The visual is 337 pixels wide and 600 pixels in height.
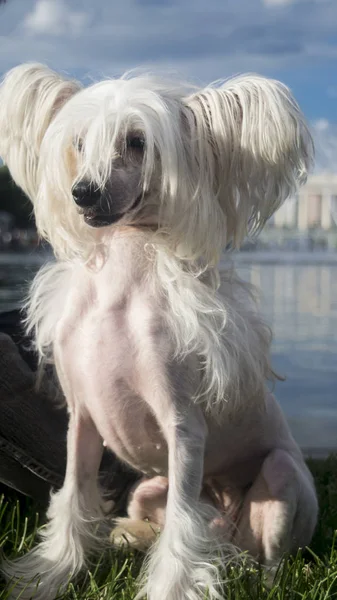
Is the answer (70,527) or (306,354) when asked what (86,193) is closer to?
(70,527)

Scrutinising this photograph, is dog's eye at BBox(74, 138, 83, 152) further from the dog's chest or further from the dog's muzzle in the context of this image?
the dog's chest

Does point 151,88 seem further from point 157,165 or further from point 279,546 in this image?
point 279,546

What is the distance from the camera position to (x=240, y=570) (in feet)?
7.07

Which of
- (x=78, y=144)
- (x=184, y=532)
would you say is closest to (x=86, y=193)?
(x=78, y=144)

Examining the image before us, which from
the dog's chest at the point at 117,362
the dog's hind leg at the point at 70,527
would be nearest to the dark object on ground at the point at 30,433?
the dog's hind leg at the point at 70,527

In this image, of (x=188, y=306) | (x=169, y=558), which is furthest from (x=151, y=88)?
(x=169, y=558)

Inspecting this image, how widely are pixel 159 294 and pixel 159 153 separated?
1.12 feet

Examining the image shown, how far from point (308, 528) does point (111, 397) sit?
71cm

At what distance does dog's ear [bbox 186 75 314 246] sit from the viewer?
6.15 feet

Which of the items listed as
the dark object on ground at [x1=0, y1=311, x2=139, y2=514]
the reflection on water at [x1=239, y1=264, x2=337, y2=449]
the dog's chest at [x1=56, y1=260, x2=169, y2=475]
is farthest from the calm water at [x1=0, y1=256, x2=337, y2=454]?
the dog's chest at [x1=56, y1=260, x2=169, y2=475]

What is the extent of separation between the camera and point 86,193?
183cm

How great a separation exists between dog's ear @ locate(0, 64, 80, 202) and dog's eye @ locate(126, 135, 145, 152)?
25cm

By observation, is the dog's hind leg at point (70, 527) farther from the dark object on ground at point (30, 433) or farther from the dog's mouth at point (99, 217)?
the dog's mouth at point (99, 217)

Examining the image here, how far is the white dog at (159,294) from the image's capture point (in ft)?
6.17
